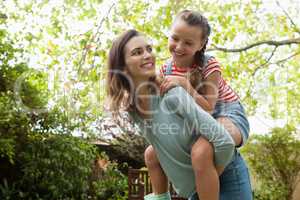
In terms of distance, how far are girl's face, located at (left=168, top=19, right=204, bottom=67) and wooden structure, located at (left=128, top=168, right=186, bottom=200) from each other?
320cm

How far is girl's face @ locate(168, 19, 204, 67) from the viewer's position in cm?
130

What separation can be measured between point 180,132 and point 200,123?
0.19 feet

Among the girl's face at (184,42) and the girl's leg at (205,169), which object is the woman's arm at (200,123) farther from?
the girl's face at (184,42)

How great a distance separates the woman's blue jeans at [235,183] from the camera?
3.62 ft

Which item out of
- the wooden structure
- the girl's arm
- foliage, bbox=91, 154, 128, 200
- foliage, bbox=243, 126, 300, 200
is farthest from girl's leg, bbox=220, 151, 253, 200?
foliage, bbox=243, 126, 300, 200

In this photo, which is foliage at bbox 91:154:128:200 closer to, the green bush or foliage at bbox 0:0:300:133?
foliage at bbox 0:0:300:133

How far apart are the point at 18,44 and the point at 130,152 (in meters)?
2.97

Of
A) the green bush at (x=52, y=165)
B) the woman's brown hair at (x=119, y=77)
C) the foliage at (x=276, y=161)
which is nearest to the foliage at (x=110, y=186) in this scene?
the green bush at (x=52, y=165)

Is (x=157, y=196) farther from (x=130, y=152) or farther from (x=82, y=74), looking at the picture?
(x=130, y=152)

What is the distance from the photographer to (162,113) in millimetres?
1056

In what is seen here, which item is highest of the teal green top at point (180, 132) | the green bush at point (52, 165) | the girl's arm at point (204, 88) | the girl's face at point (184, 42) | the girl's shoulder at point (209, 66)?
the girl's face at point (184, 42)

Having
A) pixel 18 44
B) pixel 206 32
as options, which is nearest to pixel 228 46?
pixel 18 44

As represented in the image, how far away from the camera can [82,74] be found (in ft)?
13.9

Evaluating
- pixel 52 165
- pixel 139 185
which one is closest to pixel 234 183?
pixel 52 165
